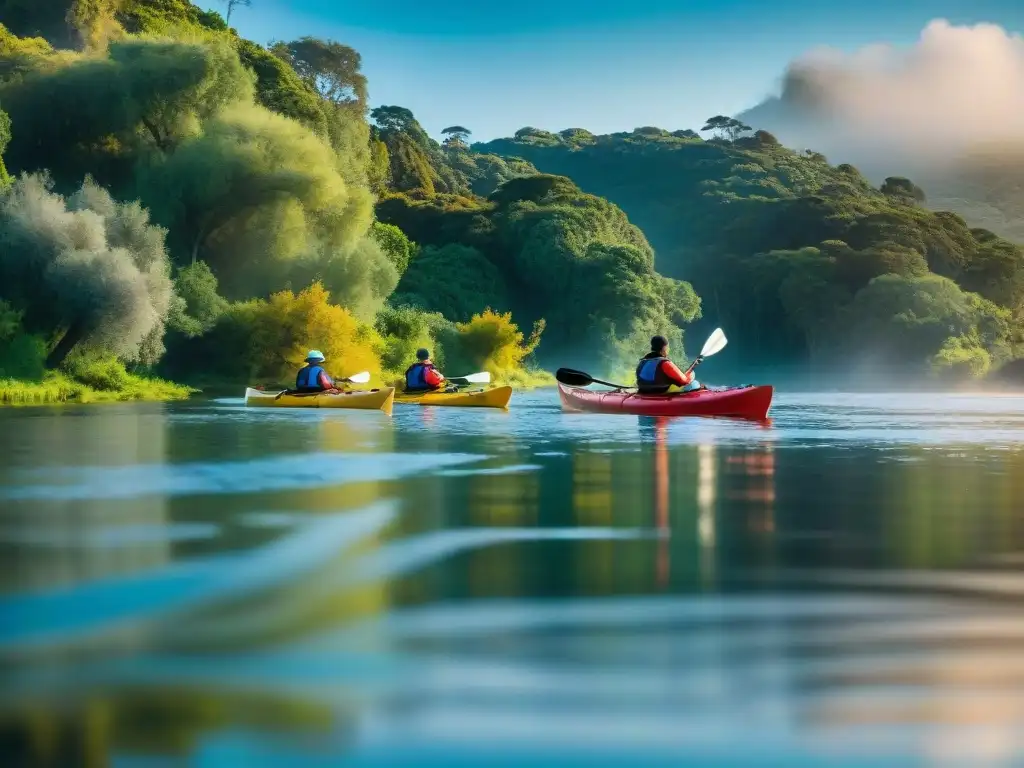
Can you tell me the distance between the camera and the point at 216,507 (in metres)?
11.3

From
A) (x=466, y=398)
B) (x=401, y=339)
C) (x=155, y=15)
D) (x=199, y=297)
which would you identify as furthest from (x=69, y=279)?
(x=155, y=15)

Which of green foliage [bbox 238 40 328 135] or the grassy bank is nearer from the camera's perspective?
the grassy bank

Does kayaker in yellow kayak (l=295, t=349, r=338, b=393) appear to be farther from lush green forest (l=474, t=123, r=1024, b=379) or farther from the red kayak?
lush green forest (l=474, t=123, r=1024, b=379)

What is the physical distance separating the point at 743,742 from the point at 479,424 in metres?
21.6

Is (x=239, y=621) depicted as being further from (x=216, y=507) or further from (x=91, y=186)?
(x=91, y=186)

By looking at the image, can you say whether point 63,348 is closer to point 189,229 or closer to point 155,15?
point 189,229

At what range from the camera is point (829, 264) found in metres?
86.7

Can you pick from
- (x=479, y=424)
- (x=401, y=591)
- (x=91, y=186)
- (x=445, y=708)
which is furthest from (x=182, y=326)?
(x=445, y=708)

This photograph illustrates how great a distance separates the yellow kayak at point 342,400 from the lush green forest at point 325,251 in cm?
A: 716

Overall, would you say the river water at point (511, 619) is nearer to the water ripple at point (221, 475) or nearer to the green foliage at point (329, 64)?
the water ripple at point (221, 475)

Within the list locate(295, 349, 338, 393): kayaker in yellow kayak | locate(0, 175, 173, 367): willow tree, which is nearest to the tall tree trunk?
locate(0, 175, 173, 367): willow tree

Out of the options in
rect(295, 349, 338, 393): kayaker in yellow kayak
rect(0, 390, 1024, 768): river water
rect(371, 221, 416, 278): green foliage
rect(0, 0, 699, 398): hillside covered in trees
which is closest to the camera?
rect(0, 390, 1024, 768): river water

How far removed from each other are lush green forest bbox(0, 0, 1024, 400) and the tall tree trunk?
0.06 metres

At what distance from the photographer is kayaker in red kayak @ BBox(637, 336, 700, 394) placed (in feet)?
80.5
